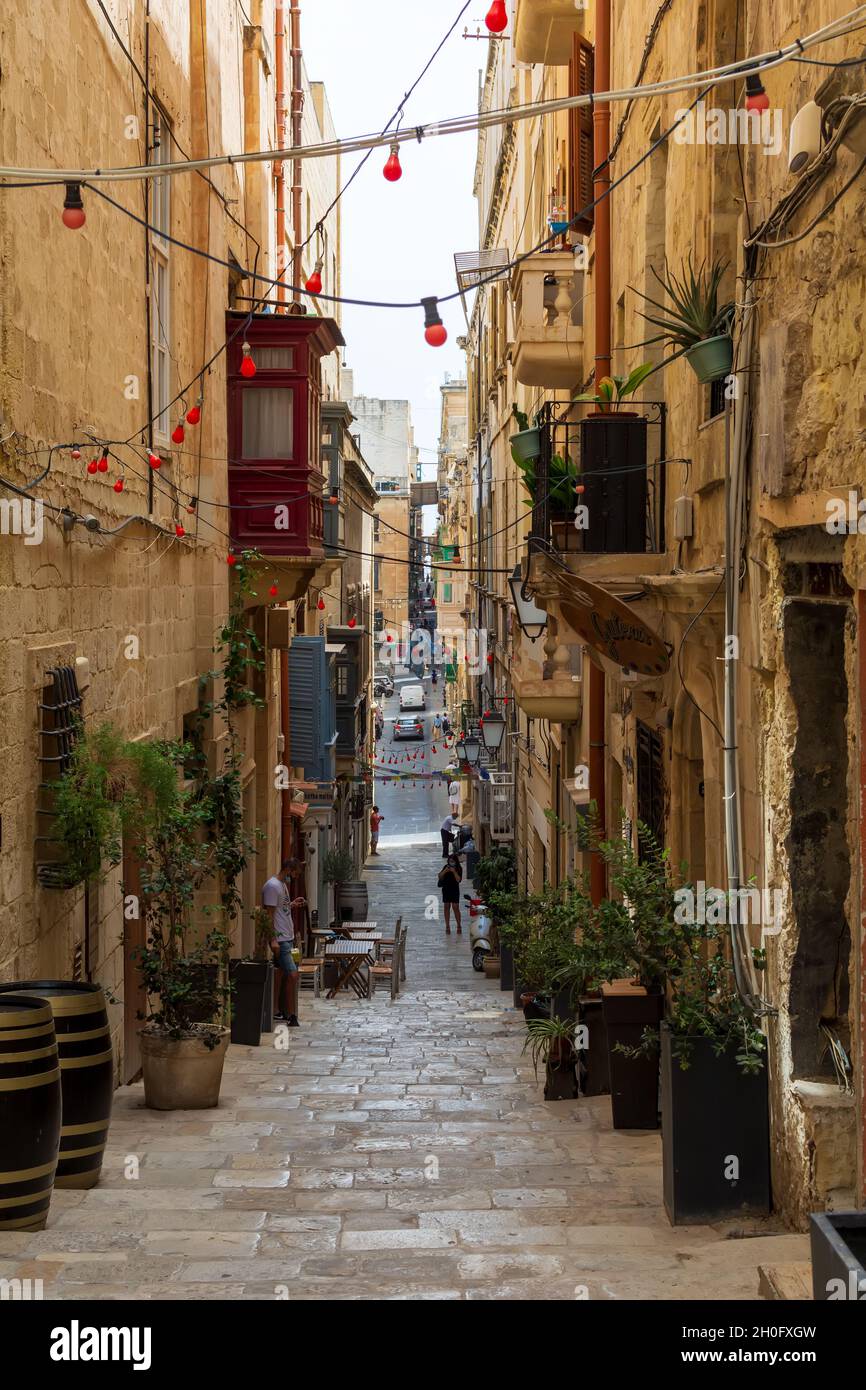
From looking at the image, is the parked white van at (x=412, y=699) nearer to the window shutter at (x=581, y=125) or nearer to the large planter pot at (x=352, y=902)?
the large planter pot at (x=352, y=902)

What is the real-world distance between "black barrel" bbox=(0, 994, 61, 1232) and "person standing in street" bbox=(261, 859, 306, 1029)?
8.59 metres

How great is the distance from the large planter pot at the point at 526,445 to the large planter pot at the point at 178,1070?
514 cm

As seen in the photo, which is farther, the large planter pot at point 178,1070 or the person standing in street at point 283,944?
the person standing in street at point 283,944

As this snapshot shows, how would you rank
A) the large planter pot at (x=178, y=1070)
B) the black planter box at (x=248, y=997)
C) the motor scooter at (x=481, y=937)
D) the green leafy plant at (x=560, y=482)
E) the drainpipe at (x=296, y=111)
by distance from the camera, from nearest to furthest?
the large planter pot at (x=178, y=1070), the green leafy plant at (x=560, y=482), the black planter box at (x=248, y=997), the drainpipe at (x=296, y=111), the motor scooter at (x=481, y=937)

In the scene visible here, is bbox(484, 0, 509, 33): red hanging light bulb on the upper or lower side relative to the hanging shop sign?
upper

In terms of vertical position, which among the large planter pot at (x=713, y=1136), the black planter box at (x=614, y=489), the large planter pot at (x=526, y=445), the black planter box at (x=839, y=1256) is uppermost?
the large planter pot at (x=526, y=445)

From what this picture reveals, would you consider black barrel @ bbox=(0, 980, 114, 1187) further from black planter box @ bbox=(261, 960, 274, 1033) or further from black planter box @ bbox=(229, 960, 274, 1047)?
black planter box @ bbox=(261, 960, 274, 1033)

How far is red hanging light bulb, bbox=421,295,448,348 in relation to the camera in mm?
6449

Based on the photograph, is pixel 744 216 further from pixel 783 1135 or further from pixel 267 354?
pixel 267 354

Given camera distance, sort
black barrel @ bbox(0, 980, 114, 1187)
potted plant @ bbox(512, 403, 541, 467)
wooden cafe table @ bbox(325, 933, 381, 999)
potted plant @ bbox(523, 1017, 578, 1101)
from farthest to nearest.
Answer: wooden cafe table @ bbox(325, 933, 381, 999)
potted plant @ bbox(512, 403, 541, 467)
potted plant @ bbox(523, 1017, 578, 1101)
black barrel @ bbox(0, 980, 114, 1187)

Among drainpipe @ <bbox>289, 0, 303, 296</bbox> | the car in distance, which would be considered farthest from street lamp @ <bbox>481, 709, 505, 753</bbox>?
the car in distance

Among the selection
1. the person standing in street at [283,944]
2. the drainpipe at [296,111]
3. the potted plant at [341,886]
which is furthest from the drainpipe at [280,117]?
the potted plant at [341,886]

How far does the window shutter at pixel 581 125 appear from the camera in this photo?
45.1ft

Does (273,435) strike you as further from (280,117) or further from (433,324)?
(433,324)
